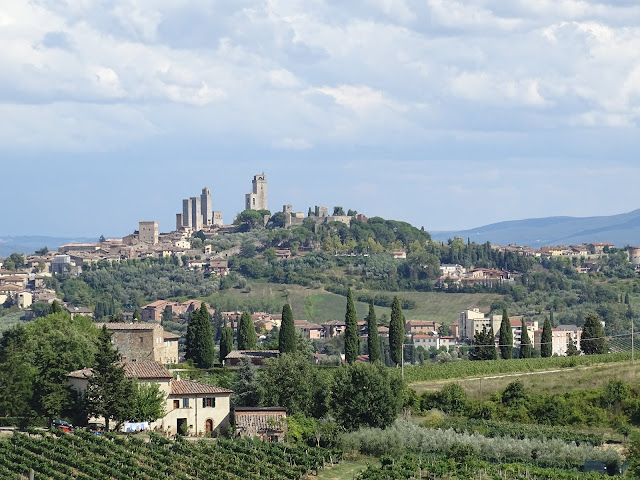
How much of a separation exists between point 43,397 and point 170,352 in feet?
80.2

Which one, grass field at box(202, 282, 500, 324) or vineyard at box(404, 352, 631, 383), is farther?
grass field at box(202, 282, 500, 324)

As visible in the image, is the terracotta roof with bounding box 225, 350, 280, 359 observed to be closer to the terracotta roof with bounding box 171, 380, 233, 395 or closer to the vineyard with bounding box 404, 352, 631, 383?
the vineyard with bounding box 404, 352, 631, 383

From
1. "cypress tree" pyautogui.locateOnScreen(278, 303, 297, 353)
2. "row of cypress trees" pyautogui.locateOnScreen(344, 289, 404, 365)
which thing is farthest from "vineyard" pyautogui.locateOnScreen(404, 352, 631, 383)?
"cypress tree" pyautogui.locateOnScreen(278, 303, 297, 353)

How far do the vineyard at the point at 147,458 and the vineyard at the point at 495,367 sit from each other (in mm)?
20456

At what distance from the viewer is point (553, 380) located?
2327 inches

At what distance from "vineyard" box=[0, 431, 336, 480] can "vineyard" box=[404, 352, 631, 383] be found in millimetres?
20456

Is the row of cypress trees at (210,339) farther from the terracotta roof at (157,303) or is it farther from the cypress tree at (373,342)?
the terracotta roof at (157,303)

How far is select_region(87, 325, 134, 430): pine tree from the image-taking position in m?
47.4

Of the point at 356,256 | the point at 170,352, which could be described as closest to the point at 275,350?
the point at 170,352

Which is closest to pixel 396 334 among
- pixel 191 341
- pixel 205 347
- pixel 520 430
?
pixel 205 347

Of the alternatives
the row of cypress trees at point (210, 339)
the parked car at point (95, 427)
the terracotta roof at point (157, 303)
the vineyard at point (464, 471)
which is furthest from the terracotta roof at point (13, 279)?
the vineyard at point (464, 471)

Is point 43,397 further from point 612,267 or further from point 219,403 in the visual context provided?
point 612,267

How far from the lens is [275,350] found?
246ft

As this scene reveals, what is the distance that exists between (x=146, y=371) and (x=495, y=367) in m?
23.1
